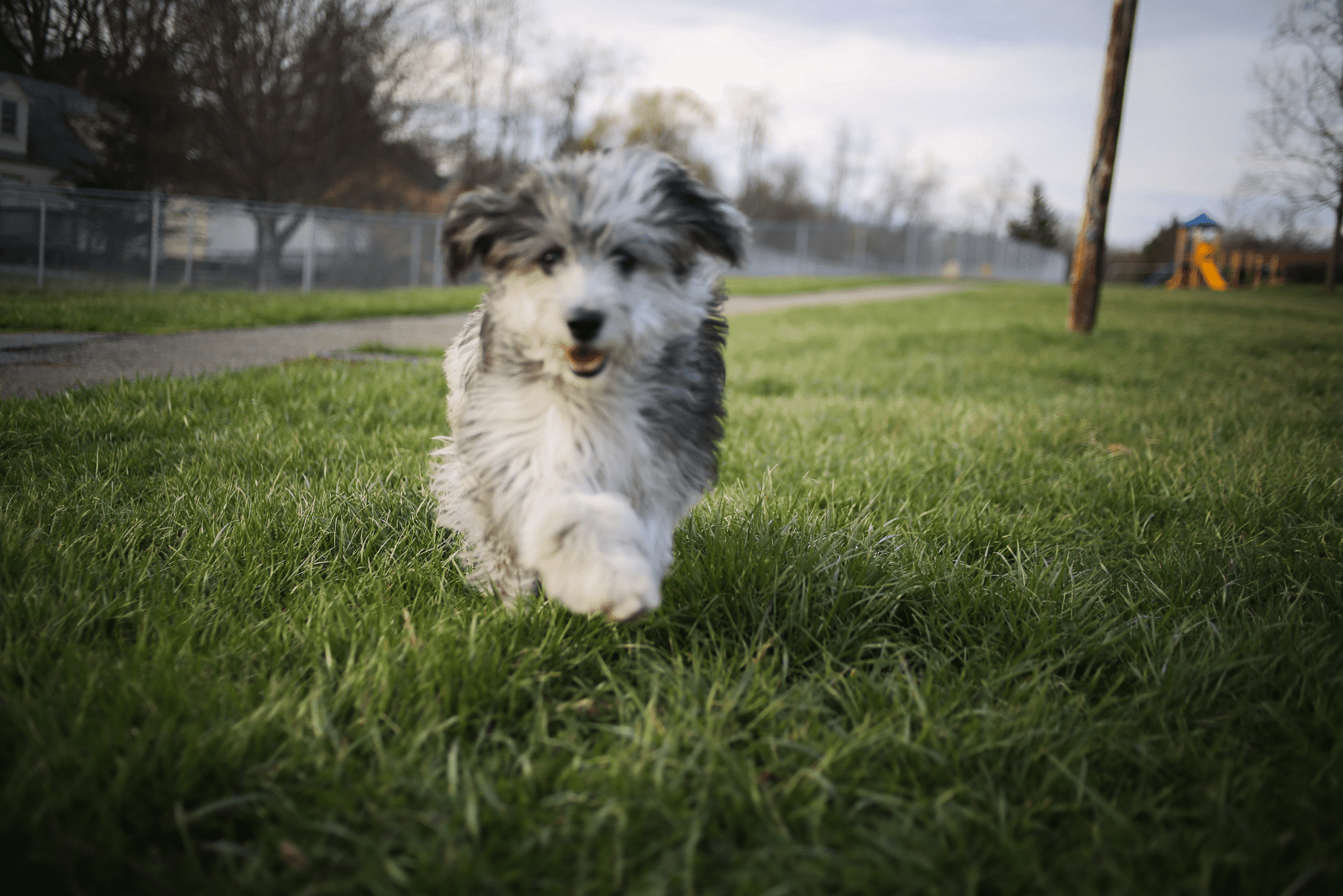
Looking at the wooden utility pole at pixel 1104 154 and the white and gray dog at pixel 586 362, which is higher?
the wooden utility pole at pixel 1104 154

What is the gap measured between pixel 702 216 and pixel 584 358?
0.66m

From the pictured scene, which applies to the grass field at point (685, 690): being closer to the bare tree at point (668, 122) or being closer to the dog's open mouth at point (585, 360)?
the dog's open mouth at point (585, 360)

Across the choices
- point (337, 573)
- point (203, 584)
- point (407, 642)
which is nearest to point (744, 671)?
point (407, 642)

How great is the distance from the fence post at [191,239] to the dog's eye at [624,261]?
15085 mm

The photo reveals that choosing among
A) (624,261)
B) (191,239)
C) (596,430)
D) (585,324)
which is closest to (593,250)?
(624,261)

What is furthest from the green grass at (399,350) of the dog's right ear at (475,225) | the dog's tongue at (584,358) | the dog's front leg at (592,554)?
the dog's front leg at (592,554)

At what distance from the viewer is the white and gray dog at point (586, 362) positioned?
2.02 m

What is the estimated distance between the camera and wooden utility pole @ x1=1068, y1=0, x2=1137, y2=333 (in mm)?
9609

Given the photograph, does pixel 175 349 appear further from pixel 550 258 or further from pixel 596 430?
pixel 596 430

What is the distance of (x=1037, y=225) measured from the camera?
6950 cm

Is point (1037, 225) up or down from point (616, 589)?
up

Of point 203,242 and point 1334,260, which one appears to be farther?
point 1334,260

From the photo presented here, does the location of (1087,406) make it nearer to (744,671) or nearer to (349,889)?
(744,671)

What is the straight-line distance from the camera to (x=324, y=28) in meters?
17.7
